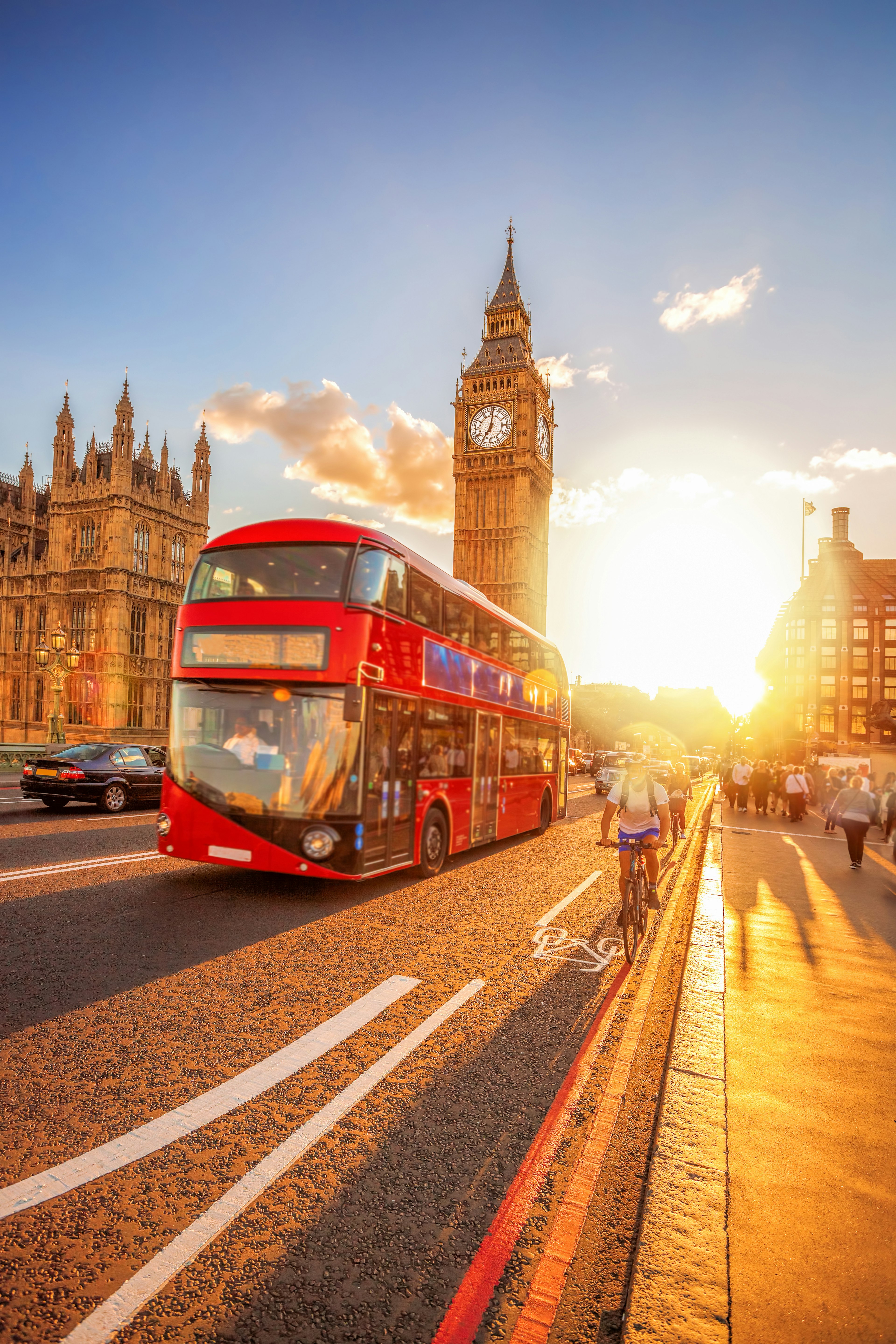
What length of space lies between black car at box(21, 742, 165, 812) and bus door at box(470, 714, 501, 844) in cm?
656

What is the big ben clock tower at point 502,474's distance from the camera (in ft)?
277

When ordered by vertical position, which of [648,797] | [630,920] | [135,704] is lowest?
[630,920]

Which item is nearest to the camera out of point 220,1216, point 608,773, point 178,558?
point 220,1216

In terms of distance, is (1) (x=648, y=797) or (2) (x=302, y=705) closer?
(1) (x=648, y=797)

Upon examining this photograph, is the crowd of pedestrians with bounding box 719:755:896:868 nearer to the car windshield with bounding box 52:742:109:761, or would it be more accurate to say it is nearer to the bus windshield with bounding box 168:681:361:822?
the bus windshield with bounding box 168:681:361:822

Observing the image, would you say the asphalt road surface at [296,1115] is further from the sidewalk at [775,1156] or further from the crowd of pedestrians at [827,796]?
the crowd of pedestrians at [827,796]

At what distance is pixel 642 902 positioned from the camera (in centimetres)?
745

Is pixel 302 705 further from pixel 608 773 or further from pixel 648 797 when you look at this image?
pixel 608 773

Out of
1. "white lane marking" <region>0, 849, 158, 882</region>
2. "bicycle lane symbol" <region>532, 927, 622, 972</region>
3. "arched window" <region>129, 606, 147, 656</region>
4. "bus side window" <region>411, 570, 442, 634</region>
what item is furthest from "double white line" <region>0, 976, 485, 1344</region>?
"arched window" <region>129, 606, 147, 656</region>

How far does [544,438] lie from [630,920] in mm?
89579

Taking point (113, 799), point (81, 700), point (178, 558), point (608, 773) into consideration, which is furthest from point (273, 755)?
point (178, 558)

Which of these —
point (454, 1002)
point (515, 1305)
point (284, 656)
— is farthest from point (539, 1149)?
point (284, 656)

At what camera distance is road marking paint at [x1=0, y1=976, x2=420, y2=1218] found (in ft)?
9.85

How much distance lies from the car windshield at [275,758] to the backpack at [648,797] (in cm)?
271
